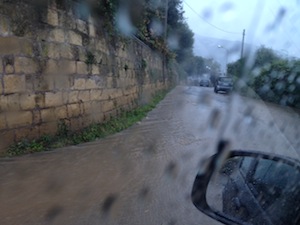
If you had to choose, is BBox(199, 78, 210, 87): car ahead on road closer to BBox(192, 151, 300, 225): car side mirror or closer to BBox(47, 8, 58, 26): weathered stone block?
BBox(47, 8, 58, 26): weathered stone block

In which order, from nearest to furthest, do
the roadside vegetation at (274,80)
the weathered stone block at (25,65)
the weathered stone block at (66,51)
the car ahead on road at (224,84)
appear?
the weathered stone block at (25,65)
the weathered stone block at (66,51)
the roadside vegetation at (274,80)
the car ahead on road at (224,84)

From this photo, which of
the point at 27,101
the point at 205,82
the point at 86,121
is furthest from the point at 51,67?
the point at 205,82

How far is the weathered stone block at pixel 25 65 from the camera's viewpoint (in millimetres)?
5609

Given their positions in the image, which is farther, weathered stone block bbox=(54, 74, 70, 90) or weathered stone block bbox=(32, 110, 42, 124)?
weathered stone block bbox=(54, 74, 70, 90)

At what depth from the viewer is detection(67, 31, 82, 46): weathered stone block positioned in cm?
682

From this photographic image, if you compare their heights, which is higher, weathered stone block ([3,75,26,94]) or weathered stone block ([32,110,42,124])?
weathered stone block ([3,75,26,94])

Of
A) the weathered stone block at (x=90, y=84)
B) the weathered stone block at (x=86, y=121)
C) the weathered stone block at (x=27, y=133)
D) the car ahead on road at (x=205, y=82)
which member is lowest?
the car ahead on road at (x=205, y=82)

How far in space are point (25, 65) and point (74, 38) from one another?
1.49 metres

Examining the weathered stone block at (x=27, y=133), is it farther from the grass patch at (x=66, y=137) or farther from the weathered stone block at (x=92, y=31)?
the weathered stone block at (x=92, y=31)

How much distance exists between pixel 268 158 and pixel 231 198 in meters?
0.61

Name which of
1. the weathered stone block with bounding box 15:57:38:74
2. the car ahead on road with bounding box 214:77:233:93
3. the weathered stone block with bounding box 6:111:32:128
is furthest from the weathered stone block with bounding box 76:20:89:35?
the car ahead on road with bounding box 214:77:233:93

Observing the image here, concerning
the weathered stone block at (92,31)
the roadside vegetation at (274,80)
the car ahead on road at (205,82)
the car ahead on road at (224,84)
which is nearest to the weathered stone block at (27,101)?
the weathered stone block at (92,31)

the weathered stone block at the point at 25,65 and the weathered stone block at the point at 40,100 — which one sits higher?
the weathered stone block at the point at 25,65

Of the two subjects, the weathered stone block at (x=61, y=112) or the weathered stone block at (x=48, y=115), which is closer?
the weathered stone block at (x=48, y=115)
